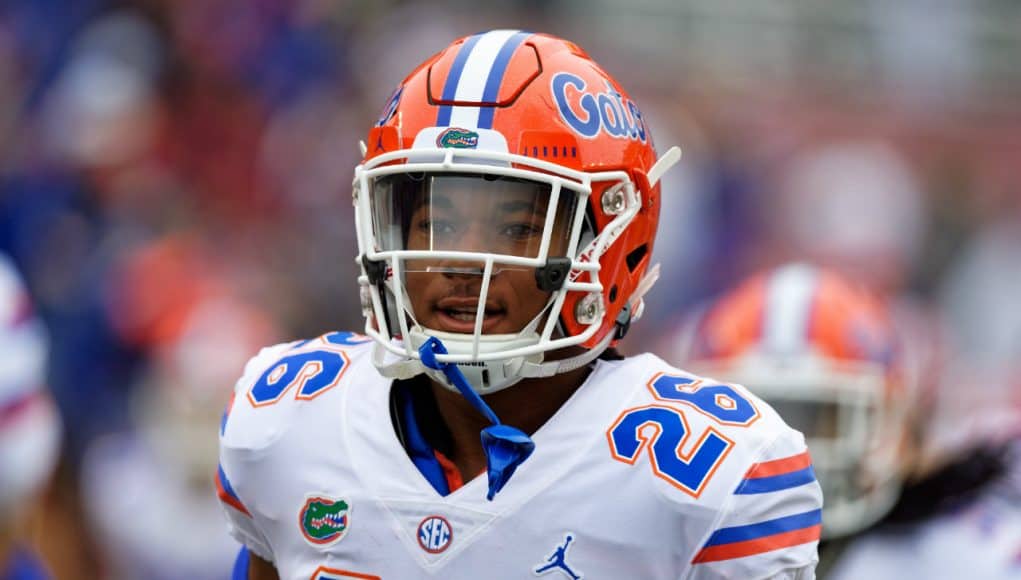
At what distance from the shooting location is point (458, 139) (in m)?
2.35

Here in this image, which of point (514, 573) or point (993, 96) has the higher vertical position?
point (514, 573)

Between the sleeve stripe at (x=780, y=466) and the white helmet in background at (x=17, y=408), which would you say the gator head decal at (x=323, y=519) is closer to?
the sleeve stripe at (x=780, y=466)

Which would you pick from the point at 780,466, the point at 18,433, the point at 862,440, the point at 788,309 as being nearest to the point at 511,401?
the point at 780,466

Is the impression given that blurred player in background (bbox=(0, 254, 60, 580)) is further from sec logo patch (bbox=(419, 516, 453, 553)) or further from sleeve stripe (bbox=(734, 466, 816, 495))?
sleeve stripe (bbox=(734, 466, 816, 495))

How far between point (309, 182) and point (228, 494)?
22.5 feet

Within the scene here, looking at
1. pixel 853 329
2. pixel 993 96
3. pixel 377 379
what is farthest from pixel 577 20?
pixel 377 379

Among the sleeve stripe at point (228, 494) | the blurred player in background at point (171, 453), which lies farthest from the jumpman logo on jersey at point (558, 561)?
the blurred player in background at point (171, 453)

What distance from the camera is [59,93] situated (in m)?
8.48

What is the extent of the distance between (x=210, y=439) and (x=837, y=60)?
6.65 metres

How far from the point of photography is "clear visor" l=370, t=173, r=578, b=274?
2.33 metres

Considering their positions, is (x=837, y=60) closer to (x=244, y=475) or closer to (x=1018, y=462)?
(x=1018, y=462)

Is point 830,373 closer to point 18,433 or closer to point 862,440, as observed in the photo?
point 862,440

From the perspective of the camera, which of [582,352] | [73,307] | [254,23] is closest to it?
[582,352]

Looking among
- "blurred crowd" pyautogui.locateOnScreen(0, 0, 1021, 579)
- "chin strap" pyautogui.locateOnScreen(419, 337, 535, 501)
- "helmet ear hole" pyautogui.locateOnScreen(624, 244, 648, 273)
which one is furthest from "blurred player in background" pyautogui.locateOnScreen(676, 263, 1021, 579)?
"blurred crowd" pyautogui.locateOnScreen(0, 0, 1021, 579)
